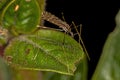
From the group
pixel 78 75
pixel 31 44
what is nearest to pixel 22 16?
pixel 31 44

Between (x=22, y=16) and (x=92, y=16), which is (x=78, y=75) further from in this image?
(x=92, y=16)

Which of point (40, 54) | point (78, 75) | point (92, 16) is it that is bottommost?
point (92, 16)

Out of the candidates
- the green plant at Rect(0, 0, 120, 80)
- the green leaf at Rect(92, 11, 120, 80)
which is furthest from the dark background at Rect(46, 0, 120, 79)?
the green plant at Rect(0, 0, 120, 80)

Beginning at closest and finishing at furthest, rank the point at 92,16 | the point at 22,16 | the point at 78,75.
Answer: the point at 22,16 < the point at 78,75 < the point at 92,16

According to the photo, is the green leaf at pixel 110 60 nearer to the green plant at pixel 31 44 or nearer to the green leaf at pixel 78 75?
the green leaf at pixel 78 75

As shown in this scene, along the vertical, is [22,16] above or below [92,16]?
above

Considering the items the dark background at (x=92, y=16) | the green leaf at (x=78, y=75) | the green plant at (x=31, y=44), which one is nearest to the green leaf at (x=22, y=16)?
the green plant at (x=31, y=44)

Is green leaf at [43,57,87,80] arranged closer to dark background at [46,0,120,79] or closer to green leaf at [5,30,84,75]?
green leaf at [5,30,84,75]
